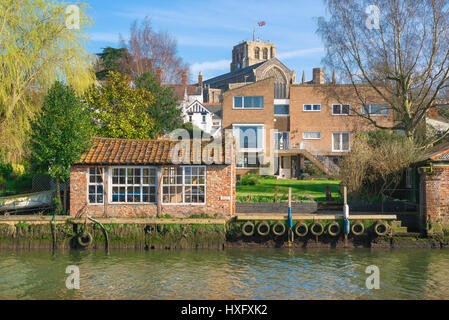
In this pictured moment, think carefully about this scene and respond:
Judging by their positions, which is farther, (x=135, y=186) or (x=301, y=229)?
(x=135, y=186)

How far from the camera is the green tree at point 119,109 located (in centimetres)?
3012

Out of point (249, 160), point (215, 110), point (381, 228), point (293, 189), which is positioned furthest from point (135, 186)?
point (215, 110)

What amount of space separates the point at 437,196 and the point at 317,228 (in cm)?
567

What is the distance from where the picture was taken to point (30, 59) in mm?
25203

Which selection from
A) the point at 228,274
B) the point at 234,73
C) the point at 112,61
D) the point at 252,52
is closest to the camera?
the point at 228,274

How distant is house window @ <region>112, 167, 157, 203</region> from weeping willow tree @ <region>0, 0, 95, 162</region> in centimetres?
701

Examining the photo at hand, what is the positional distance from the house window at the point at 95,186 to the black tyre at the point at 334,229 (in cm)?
1021

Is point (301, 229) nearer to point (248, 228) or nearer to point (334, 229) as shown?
point (334, 229)

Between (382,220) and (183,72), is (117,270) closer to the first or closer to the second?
(382,220)

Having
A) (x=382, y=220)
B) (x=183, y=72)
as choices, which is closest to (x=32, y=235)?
(x=382, y=220)

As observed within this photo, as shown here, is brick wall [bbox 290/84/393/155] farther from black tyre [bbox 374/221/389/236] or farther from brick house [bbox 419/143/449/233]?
black tyre [bbox 374/221/389/236]

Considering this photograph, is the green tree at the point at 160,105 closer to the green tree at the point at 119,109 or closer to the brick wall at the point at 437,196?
the green tree at the point at 119,109

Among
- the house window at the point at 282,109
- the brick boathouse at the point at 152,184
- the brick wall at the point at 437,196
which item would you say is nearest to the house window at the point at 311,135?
the house window at the point at 282,109

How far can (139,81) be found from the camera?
3797 cm
